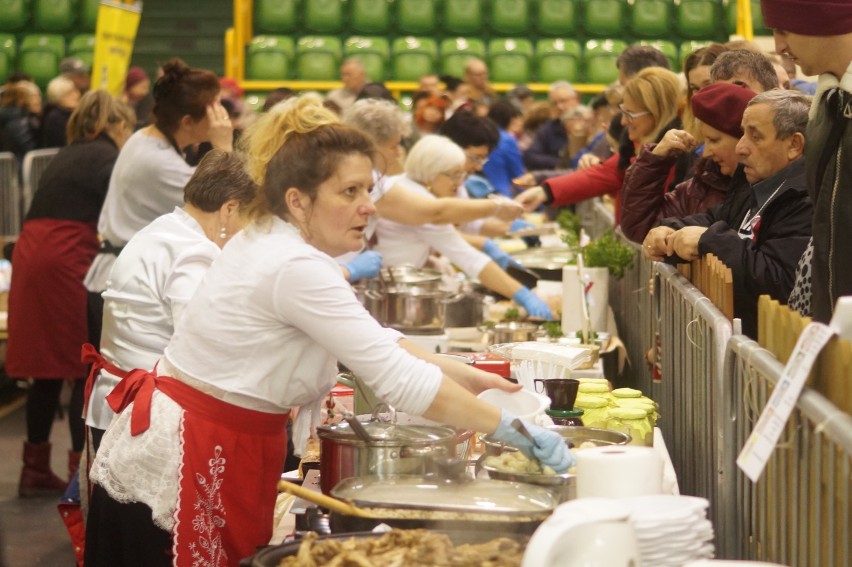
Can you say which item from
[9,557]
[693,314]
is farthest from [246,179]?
[9,557]

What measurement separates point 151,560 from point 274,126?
3.53ft

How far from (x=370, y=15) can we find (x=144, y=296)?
11.6 meters

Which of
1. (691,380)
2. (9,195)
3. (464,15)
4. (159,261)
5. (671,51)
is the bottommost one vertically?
(9,195)

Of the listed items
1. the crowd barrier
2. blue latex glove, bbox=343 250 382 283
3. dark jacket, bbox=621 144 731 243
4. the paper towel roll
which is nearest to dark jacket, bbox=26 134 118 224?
blue latex glove, bbox=343 250 382 283

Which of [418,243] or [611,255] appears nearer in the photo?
[611,255]

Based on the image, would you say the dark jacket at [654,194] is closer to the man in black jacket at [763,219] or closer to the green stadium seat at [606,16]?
the man in black jacket at [763,219]

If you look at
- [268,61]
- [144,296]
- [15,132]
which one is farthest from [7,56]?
[144,296]

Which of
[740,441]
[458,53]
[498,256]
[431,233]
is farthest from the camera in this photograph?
[458,53]

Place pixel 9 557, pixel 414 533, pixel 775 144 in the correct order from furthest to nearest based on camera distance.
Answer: pixel 9 557 → pixel 775 144 → pixel 414 533

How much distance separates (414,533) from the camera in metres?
2.11

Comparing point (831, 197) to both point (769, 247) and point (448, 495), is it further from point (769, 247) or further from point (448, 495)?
point (448, 495)

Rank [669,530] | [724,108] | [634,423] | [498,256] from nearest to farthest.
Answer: [669,530] < [634,423] < [724,108] < [498,256]

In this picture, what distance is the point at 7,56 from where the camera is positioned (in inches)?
551

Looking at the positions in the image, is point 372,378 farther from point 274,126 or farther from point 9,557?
point 9,557
